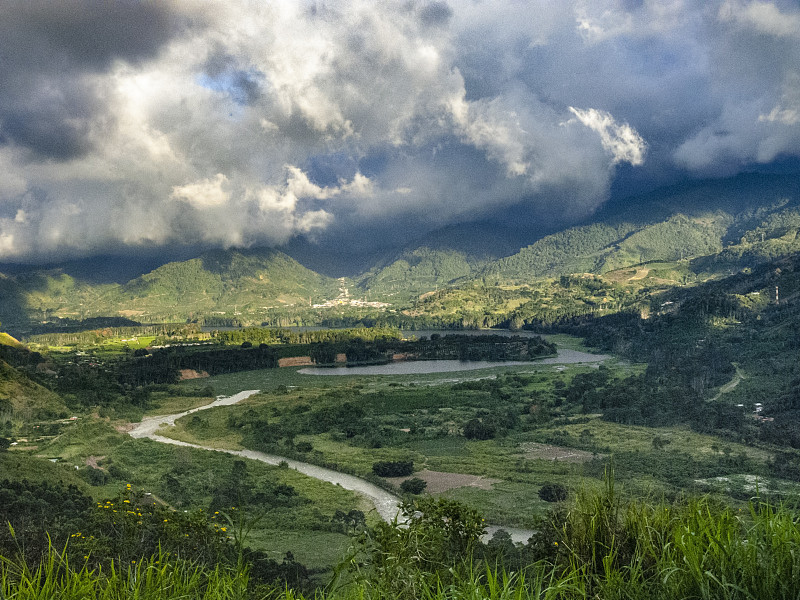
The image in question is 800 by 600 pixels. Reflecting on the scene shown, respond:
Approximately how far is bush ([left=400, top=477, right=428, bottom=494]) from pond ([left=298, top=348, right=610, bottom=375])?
51464 mm

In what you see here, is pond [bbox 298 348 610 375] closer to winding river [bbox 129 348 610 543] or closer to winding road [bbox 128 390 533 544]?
winding river [bbox 129 348 610 543]

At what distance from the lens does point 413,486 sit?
31.6 meters

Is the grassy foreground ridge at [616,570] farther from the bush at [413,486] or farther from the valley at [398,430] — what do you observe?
the bush at [413,486]

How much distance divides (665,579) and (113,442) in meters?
45.6

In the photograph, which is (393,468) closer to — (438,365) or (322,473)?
(322,473)

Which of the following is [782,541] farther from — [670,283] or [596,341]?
[670,283]

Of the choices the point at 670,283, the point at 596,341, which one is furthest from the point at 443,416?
the point at 670,283

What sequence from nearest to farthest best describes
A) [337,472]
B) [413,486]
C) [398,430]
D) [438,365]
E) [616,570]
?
[616,570], [413,486], [337,472], [398,430], [438,365]

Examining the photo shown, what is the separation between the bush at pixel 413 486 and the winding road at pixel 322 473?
731 mm

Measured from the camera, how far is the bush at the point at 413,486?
3133 cm

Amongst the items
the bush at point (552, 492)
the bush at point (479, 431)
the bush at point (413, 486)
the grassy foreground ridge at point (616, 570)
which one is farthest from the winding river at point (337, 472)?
the grassy foreground ridge at point (616, 570)

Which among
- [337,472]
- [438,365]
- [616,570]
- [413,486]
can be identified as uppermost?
[616,570]

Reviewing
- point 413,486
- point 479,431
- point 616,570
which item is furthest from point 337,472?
point 616,570

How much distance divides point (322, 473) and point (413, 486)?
25.6ft
